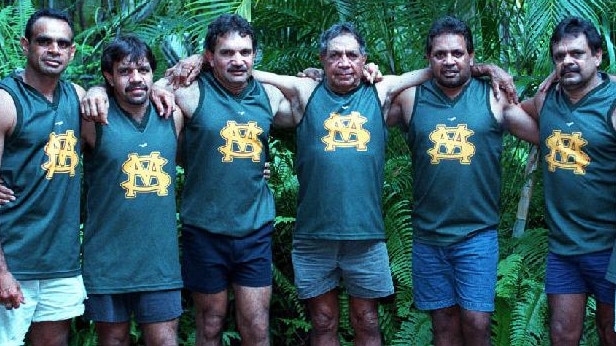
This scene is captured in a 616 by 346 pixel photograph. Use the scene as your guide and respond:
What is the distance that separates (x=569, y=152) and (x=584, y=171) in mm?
123

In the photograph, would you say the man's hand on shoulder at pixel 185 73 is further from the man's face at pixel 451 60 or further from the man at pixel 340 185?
the man's face at pixel 451 60

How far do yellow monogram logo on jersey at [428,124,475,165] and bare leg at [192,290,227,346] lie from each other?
1379 mm

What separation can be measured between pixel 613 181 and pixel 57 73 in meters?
2.83

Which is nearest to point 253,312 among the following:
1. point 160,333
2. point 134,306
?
point 160,333

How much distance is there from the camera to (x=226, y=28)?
4.71m

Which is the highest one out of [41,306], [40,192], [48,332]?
[40,192]

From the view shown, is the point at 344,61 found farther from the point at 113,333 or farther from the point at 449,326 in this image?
the point at 113,333

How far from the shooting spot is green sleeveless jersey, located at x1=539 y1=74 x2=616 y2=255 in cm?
448

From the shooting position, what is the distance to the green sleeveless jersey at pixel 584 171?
4.48 m

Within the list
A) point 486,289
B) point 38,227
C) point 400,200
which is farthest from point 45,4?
point 486,289

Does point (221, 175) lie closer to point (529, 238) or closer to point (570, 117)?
point (570, 117)

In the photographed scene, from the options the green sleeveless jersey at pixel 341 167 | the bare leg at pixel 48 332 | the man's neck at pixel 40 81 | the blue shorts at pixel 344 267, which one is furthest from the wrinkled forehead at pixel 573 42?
the bare leg at pixel 48 332

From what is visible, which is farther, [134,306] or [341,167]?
[341,167]

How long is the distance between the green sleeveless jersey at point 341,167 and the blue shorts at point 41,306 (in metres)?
1.25
